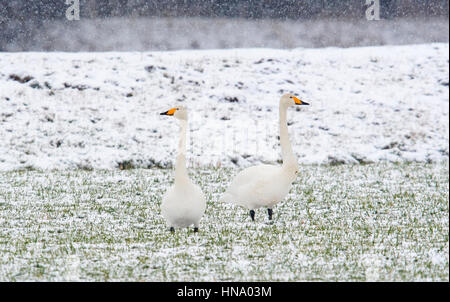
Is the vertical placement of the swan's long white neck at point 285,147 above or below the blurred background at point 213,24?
above

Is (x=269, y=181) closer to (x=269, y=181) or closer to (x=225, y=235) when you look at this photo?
(x=269, y=181)

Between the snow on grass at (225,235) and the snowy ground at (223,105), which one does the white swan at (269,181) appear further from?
the snowy ground at (223,105)

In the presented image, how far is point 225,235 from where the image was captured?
896 centimetres

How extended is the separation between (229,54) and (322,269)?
19188mm

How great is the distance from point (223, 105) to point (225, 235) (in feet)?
43.8

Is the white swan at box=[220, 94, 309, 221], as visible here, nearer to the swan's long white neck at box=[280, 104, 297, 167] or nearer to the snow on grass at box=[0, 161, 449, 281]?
the swan's long white neck at box=[280, 104, 297, 167]

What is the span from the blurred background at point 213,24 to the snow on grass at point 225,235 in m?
11.1

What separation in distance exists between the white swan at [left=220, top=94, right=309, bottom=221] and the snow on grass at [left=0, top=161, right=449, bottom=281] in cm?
35

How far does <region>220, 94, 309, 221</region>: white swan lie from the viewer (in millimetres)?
9336

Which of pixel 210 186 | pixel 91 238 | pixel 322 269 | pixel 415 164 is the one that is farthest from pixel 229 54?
pixel 322 269

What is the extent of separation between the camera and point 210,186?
47.4 feet

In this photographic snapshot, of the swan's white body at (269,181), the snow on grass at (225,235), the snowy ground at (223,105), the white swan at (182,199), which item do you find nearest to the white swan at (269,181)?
the swan's white body at (269,181)

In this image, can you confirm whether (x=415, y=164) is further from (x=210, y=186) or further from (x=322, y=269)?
(x=322, y=269)

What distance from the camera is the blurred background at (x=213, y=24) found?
24953 millimetres
